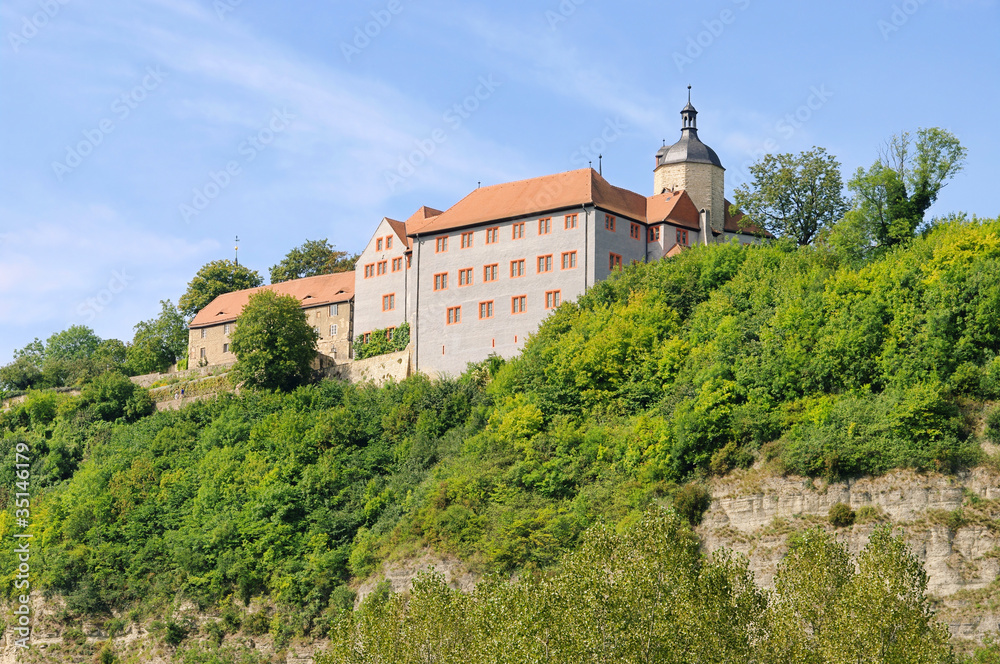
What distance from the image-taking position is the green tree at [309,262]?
340ft

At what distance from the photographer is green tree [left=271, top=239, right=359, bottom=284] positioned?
104m

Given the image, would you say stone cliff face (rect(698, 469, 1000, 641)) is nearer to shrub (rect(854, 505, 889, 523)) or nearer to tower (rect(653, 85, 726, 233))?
shrub (rect(854, 505, 889, 523))

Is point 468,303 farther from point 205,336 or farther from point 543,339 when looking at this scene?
point 205,336

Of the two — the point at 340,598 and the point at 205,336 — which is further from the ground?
the point at 205,336

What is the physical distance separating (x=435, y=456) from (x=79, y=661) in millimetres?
19190

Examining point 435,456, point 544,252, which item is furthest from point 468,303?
point 435,456

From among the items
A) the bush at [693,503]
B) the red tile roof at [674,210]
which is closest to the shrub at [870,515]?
the bush at [693,503]

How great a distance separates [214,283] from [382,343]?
27866 millimetres

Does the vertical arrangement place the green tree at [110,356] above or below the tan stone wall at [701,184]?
below

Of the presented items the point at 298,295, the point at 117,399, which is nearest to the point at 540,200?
the point at 298,295

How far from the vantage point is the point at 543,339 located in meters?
71.3

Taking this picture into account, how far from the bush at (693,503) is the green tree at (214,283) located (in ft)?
186

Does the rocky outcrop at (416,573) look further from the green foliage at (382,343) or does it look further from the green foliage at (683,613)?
the green foliage at (382,343)

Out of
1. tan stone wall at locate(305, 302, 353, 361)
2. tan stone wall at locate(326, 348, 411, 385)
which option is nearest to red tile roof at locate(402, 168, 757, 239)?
tan stone wall at locate(326, 348, 411, 385)
